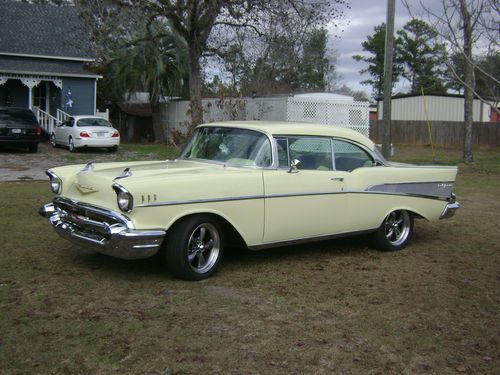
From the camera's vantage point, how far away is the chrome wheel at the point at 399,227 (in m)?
7.57

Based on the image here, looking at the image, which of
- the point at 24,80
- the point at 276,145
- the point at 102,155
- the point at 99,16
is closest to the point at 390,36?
the point at 276,145

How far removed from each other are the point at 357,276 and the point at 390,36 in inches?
367

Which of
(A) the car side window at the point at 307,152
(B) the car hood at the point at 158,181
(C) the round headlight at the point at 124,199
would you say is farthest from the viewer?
(A) the car side window at the point at 307,152

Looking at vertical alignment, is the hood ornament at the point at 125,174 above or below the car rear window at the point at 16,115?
below

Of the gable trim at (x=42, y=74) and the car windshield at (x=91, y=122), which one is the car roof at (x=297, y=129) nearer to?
the car windshield at (x=91, y=122)

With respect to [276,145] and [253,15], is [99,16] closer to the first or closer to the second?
[253,15]

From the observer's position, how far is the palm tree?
1161 inches

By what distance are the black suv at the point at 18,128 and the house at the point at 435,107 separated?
2459 centimetres

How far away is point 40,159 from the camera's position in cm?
1908

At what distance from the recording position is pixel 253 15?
2164cm

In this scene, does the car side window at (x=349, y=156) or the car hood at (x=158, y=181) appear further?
the car side window at (x=349, y=156)

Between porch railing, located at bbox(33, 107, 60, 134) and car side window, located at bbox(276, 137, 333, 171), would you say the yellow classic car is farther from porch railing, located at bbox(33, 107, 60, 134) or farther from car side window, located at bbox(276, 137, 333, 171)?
porch railing, located at bbox(33, 107, 60, 134)

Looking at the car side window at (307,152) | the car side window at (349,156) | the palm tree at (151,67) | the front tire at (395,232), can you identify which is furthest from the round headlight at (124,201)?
the palm tree at (151,67)

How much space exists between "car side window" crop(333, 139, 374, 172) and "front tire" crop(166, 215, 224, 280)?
188 centimetres
